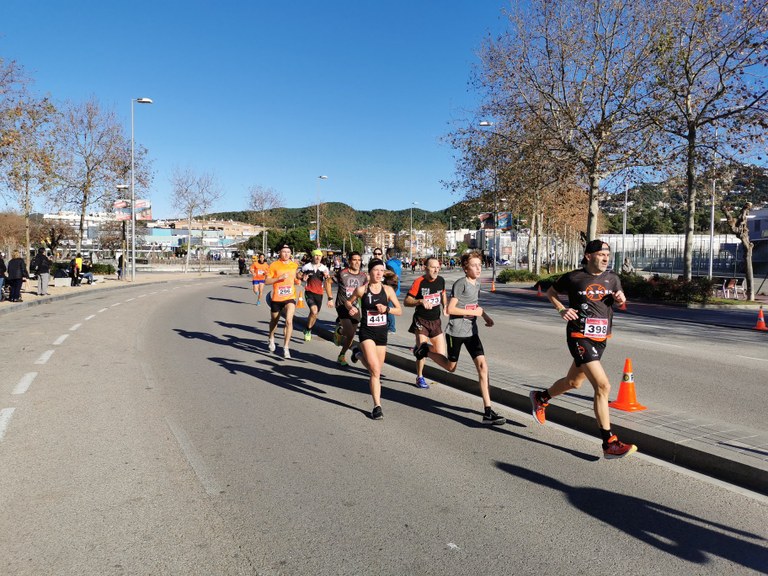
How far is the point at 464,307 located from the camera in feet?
22.9

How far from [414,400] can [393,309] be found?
1.19m

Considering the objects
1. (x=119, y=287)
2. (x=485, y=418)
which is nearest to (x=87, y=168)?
(x=119, y=287)

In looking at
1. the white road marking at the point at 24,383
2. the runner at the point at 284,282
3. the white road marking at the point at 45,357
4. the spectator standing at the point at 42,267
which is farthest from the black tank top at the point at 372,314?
the spectator standing at the point at 42,267

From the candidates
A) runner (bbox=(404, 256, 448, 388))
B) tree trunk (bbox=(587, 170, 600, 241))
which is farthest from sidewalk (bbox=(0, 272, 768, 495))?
tree trunk (bbox=(587, 170, 600, 241))

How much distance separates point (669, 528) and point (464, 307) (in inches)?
134

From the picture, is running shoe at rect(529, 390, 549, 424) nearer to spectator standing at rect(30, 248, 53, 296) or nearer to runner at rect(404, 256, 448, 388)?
runner at rect(404, 256, 448, 388)

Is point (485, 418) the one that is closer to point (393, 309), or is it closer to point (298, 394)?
point (393, 309)

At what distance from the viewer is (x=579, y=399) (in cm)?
704

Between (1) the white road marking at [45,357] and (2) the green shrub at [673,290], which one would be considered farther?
(2) the green shrub at [673,290]

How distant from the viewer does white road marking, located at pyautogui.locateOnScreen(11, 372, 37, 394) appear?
7.79 m

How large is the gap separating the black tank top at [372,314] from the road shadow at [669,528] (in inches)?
108

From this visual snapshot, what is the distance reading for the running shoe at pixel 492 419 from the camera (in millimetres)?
6367

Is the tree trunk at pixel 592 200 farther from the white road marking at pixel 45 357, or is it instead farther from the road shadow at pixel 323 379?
the white road marking at pixel 45 357

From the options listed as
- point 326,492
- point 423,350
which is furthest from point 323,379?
point 326,492
